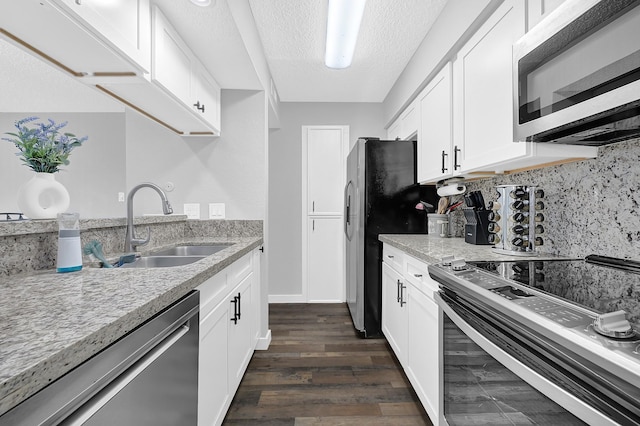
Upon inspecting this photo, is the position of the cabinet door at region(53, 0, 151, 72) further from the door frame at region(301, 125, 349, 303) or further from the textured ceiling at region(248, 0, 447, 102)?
the door frame at region(301, 125, 349, 303)

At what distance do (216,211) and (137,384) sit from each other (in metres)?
2.00

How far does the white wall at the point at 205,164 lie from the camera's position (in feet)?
8.64

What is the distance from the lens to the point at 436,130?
2330 mm

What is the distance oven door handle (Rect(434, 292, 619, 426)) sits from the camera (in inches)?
22.2

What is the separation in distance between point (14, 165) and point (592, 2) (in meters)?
2.85

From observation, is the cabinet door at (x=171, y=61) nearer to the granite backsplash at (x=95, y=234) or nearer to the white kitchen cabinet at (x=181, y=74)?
the white kitchen cabinet at (x=181, y=74)

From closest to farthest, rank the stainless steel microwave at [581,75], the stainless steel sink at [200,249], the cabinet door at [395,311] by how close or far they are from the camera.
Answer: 1. the stainless steel microwave at [581,75]
2. the cabinet door at [395,311]
3. the stainless steel sink at [200,249]

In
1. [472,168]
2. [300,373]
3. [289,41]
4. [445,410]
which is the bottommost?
[300,373]

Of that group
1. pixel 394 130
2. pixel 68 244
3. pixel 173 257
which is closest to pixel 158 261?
pixel 173 257

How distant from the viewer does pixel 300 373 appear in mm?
2230

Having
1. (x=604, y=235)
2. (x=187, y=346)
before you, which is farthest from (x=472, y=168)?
(x=187, y=346)

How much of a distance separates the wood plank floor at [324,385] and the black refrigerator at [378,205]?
35cm

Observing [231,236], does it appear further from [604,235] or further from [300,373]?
[604,235]

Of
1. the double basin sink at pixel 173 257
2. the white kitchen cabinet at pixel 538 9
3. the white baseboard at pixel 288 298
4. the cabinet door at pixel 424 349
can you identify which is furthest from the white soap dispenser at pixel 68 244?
the white baseboard at pixel 288 298
